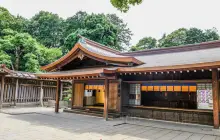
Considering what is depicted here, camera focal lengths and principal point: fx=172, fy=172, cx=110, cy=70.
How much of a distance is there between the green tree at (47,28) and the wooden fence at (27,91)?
1858cm

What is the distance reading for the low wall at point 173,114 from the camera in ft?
26.0

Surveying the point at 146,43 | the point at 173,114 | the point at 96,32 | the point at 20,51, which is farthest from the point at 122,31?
the point at 173,114

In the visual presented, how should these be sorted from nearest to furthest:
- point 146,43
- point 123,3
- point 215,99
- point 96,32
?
point 123,3, point 215,99, point 96,32, point 146,43

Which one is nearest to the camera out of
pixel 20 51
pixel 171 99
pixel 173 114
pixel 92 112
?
pixel 173 114

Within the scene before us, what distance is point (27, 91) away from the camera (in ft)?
47.0

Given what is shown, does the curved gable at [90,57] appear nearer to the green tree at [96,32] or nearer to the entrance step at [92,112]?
the entrance step at [92,112]

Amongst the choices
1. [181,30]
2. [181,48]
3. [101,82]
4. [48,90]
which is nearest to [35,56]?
[48,90]

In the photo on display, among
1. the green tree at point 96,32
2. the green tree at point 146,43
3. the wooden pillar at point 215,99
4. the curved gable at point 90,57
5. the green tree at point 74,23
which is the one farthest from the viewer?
the green tree at point 146,43

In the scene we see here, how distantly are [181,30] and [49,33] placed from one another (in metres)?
27.8

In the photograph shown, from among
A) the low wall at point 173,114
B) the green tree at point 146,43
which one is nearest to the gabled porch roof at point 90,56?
the low wall at point 173,114

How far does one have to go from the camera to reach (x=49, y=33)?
34125mm

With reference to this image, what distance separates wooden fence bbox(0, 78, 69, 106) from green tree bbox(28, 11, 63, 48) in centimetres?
1858

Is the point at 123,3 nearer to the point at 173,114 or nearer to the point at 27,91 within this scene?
the point at 173,114

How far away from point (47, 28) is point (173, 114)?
31333 millimetres
